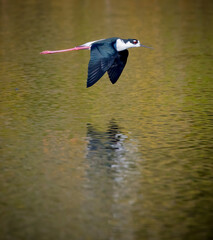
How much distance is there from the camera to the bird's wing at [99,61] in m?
7.98

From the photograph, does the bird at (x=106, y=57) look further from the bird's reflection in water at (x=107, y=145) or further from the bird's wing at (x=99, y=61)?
the bird's reflection in water at (x=107, y=145)

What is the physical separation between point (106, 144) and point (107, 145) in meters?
0.04

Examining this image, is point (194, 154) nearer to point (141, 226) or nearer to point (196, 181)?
point (196, 181)

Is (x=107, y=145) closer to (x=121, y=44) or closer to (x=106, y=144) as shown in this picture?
(x=106, y=144)

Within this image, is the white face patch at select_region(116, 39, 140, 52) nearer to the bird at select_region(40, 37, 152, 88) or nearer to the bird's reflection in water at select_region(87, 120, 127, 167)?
the bird at select_region(40, 37, 152, 88)

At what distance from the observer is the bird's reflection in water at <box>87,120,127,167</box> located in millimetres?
6633

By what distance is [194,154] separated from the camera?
268 inches

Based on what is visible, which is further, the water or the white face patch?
the white face patch

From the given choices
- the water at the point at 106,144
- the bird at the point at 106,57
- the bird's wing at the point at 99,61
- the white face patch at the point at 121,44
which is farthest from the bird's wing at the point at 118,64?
the bird's wing at the point at 99,61

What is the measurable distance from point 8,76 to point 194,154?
4982 mm

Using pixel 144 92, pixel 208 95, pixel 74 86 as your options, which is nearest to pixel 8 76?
pixel 74 86

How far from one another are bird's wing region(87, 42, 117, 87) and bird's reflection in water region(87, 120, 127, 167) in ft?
1.89

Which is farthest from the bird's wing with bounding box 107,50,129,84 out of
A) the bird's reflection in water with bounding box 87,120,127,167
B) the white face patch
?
the bird's reflection in water with bounding box 87,120,127,167

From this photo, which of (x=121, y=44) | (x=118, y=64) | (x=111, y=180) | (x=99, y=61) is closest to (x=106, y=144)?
(x=111, y=180)
